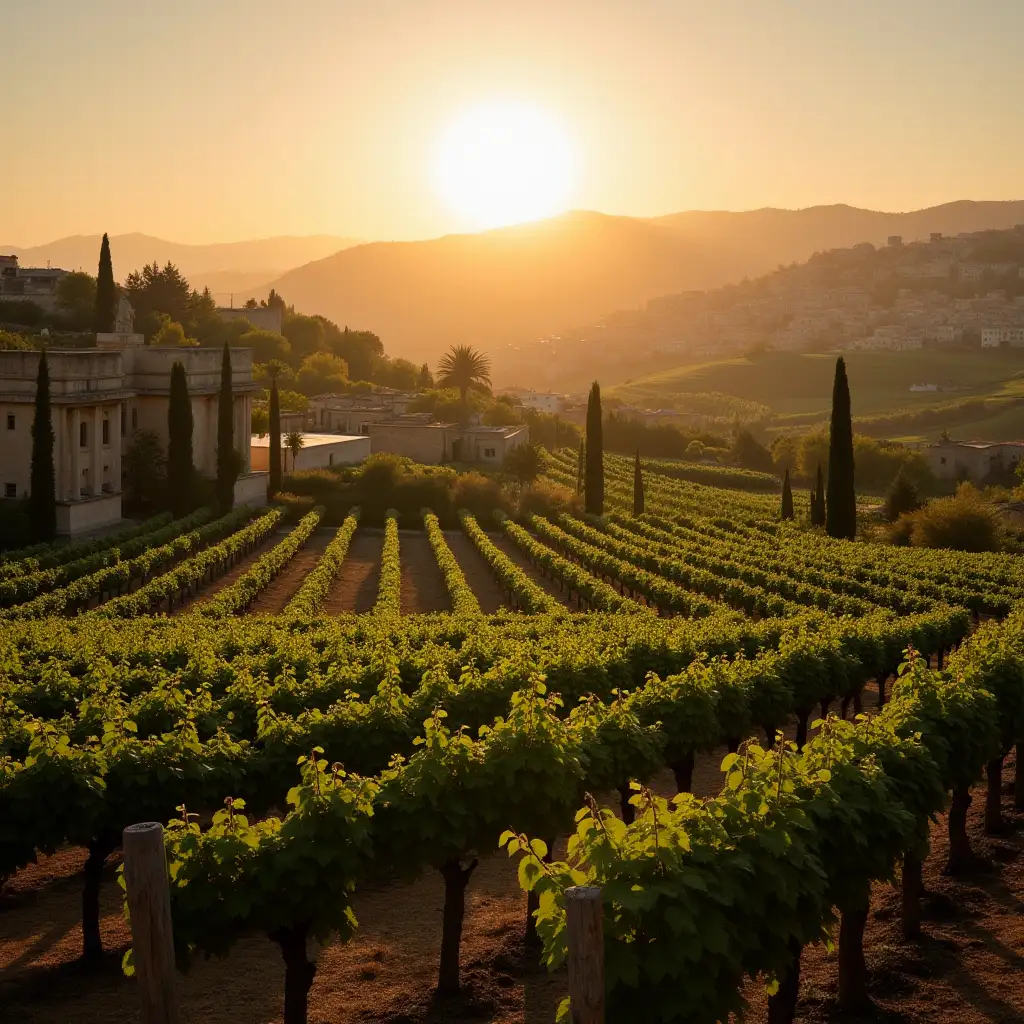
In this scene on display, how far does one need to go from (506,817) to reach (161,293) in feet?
304

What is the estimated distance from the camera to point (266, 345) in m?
109

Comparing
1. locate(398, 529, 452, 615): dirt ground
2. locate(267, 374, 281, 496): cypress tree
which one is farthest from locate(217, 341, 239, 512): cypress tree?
locate(398, 529, 452, 615): dirt ground

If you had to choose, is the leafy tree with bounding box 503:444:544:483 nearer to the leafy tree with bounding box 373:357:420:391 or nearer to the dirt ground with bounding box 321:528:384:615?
the dirt ground with bounding box 321:528:384:615

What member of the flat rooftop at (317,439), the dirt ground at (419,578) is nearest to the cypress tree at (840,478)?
the dirt ground at (419,578)

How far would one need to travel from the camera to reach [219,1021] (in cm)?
1227

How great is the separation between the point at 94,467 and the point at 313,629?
28209mm

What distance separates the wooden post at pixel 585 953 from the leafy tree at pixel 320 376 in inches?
3902

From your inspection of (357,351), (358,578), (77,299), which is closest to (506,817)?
(358,578)

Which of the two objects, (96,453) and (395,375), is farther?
(395,375)

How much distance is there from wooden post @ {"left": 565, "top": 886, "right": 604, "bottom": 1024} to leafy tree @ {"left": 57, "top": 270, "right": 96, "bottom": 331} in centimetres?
8361

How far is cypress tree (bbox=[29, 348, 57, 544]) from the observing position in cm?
4562

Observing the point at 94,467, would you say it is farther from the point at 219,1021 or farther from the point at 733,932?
the point at 733,932

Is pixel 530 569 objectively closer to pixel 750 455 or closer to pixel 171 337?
pixel 171 337

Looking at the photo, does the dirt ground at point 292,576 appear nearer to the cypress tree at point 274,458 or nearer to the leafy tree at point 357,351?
the cypress tree at point 274,458
